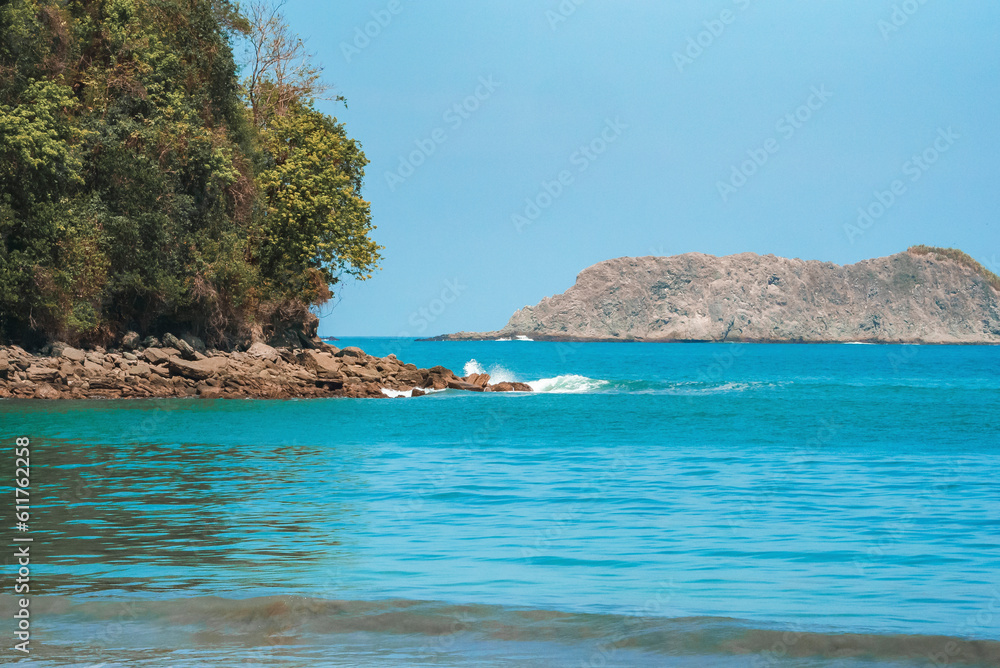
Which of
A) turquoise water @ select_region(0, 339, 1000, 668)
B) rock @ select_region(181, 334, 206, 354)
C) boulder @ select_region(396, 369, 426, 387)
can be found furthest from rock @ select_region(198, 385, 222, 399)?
turquoise water @ select_region(0, 339, 1000, 668)

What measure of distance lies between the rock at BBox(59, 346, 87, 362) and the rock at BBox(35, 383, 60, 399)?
2.20 meters

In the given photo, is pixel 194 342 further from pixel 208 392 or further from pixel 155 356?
pixel 208 392

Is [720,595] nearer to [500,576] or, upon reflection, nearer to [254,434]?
[500,576]

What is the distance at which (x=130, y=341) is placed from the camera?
42.3 meters

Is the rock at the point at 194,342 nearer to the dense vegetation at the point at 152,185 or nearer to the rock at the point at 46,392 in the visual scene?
the dense vegetation at the point at 152,185

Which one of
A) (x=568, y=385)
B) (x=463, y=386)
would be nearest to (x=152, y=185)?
(x=463, y=386)

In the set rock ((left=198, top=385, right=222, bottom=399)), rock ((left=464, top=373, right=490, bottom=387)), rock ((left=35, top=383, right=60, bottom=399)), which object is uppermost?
rock ((left=464, top=373, right=490, bottom=387))

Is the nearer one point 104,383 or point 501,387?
point 104,383

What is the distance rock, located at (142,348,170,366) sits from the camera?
137 ft

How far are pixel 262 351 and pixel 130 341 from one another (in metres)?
6.29

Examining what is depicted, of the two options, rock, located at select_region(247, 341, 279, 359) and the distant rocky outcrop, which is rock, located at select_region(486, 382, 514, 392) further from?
rock, located at select_region(247, 341, 279, 359)

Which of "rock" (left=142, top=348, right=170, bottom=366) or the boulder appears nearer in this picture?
"rock" (left=142, top=348, right=170, bottom=366)

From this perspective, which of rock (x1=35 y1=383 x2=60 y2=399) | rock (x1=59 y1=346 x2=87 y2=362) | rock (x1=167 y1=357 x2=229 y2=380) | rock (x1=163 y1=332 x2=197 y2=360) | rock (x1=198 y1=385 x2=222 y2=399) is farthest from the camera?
rock (x1=163 y1=332 x2=197 y2=360)

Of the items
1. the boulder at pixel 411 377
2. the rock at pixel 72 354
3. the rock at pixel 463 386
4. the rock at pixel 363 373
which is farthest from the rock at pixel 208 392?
the rock at pixel 463 386
